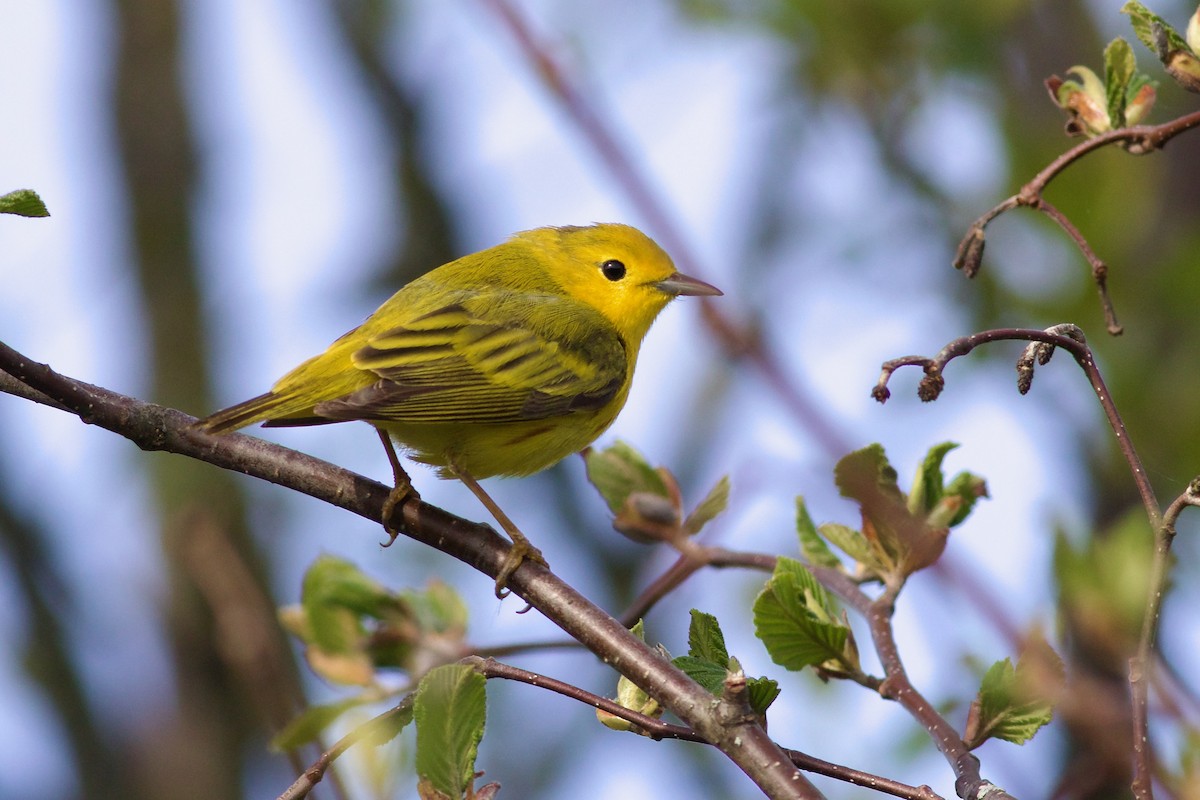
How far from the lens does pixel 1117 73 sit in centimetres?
264

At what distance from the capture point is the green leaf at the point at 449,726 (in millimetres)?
2346

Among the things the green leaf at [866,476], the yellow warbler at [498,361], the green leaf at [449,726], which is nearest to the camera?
the green leaf at [449,726]

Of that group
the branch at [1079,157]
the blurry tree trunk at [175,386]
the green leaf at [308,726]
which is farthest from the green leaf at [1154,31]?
the blurry tree trunk at [175,386]

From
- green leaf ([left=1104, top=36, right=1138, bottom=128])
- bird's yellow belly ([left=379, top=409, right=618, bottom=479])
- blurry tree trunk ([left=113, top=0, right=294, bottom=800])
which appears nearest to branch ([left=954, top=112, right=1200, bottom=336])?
green leaf ([left=1104, top=36, right=1138, bottom=128])

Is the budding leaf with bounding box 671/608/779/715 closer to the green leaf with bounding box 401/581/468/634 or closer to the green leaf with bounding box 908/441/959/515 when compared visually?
the green leaf with bounding box 908/441/959/515

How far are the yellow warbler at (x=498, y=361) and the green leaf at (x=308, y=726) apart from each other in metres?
0.51

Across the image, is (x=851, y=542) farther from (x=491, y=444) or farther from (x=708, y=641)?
(x=491, y=444)

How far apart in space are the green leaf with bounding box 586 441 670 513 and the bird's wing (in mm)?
779

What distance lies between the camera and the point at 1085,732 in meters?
3.29

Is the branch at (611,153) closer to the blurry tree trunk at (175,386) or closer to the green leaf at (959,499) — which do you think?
the green leaf at (959,499)

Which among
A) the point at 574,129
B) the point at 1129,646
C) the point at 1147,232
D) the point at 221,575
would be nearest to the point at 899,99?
the point at 1147,232

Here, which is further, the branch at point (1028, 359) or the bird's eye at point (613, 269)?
the bird's eye at point (613, 269)

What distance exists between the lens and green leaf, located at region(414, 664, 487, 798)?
7.70 ft

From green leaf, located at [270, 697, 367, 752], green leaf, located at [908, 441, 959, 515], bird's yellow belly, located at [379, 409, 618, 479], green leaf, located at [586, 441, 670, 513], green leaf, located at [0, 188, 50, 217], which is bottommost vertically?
green leaf, located at [270, 697, 367, 752]
